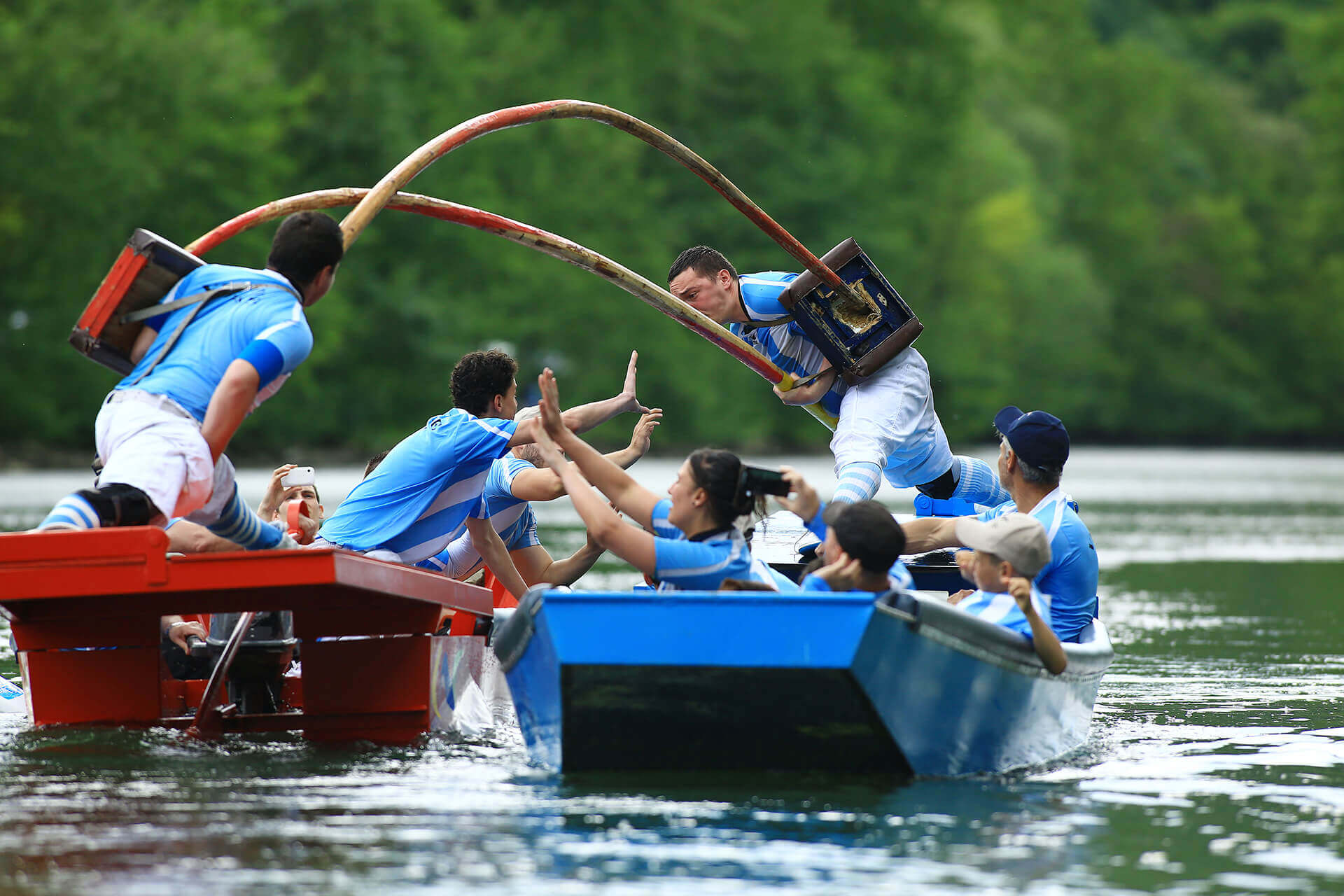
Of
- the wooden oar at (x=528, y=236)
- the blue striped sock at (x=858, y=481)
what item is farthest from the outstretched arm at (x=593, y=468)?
the blue striped sock at (x=858, y=481)

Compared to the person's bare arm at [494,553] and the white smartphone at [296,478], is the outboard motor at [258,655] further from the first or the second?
the person's bare arm at [494,553]

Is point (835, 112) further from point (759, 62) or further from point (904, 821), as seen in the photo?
point (904, 821)

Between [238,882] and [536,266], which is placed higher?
[536,266]

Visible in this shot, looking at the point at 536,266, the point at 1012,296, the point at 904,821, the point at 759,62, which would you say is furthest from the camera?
the point at 1012,296

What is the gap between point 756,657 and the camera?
19.4 feet

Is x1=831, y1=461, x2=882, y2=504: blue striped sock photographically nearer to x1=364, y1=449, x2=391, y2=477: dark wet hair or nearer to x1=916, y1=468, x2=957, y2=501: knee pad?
x1=916, y1=468, x2=957, y2=501: knee pad

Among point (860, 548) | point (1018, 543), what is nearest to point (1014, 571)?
point (1018, 543)

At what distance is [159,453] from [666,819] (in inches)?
83.7

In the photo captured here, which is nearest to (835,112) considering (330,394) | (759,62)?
(759,62)

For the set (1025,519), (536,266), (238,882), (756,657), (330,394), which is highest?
(536,266)

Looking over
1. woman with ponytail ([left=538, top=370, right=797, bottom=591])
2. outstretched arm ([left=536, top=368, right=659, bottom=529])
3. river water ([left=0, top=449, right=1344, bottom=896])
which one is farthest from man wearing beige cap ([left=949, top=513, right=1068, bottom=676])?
outstretched arm ([left=536, top=368, right=659, bottom=529])

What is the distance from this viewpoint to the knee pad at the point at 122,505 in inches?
254

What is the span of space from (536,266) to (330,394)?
7.57m

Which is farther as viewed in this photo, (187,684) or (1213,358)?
(1213,358)
